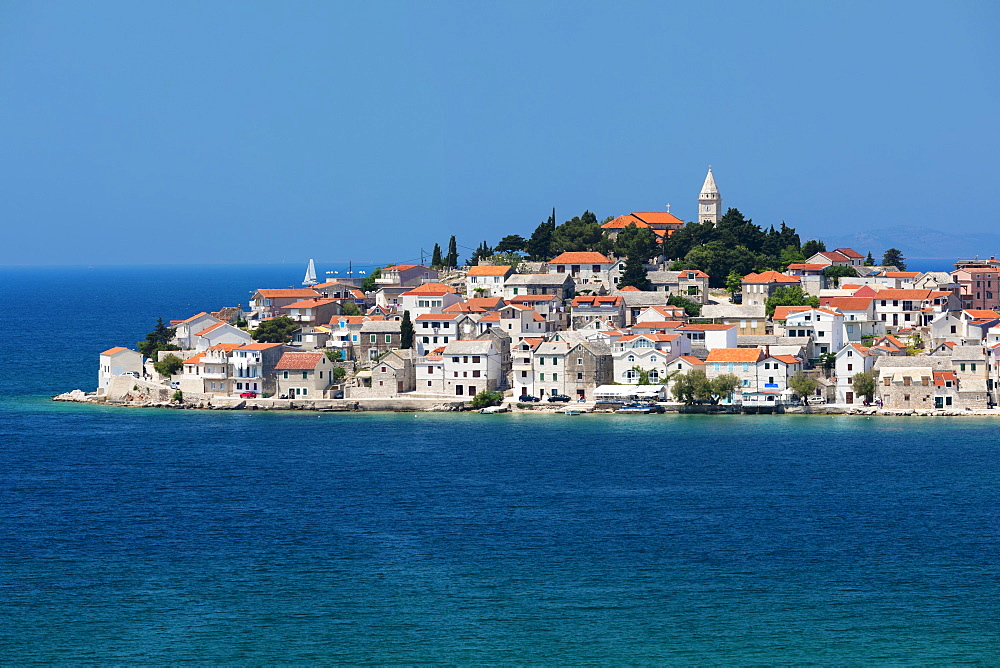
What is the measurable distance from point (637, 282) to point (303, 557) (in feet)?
136

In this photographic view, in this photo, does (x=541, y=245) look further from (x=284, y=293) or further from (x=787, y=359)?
(x=787, y=359)

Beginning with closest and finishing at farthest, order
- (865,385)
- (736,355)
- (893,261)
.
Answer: (865,385) < (736,355) < (893,261)

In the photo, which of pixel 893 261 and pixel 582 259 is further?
pixel 893 261

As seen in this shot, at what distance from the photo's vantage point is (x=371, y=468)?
145 feet

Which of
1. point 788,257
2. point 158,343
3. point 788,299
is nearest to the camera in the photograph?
point 158,343

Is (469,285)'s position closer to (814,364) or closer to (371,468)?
(814,364)

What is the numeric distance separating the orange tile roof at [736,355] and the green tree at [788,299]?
9.52 m

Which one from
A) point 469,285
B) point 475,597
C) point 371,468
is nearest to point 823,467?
point 371,468

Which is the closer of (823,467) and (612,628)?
(612,628)

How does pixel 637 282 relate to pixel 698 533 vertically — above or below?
above

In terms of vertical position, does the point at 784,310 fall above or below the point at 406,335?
above

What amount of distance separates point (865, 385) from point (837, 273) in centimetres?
2030

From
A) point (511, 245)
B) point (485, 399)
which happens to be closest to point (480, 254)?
point (511, 245)

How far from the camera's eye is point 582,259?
74688 mm
